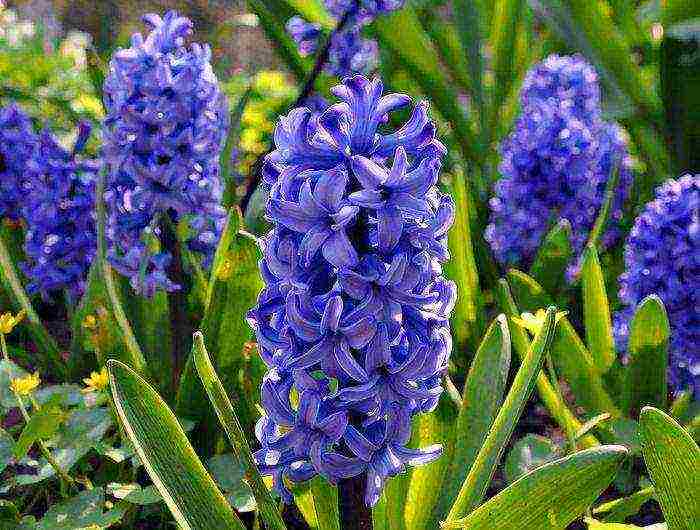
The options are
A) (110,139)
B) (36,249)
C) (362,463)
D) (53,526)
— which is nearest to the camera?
(362,463)

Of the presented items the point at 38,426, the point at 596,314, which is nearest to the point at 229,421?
the point at 38,426

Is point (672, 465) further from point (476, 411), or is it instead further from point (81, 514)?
point (81, 514)

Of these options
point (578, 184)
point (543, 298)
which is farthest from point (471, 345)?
point (578, 184)

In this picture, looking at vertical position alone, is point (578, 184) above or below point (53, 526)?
above

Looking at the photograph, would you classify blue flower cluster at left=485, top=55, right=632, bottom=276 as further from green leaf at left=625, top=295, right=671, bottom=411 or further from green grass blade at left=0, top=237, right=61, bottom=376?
green grass blade at left=0, top=237, right=61, bottom=376

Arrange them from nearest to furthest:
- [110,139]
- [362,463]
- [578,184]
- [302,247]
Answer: [302,247] → [362,463] → [110,139] → [578,184]

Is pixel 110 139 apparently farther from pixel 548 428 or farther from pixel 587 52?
pixel 587 52

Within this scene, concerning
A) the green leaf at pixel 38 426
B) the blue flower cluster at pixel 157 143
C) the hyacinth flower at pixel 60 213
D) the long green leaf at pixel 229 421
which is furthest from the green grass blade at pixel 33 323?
the long green leaf at pixel 229 421

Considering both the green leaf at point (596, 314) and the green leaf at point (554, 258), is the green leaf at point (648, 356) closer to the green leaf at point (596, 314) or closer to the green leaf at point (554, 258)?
the green leaf at point (596, 314)

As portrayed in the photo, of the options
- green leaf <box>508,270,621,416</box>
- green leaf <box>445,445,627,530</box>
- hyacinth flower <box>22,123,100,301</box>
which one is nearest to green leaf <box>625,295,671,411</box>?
green leaf <box>508,270,621,416</box>
